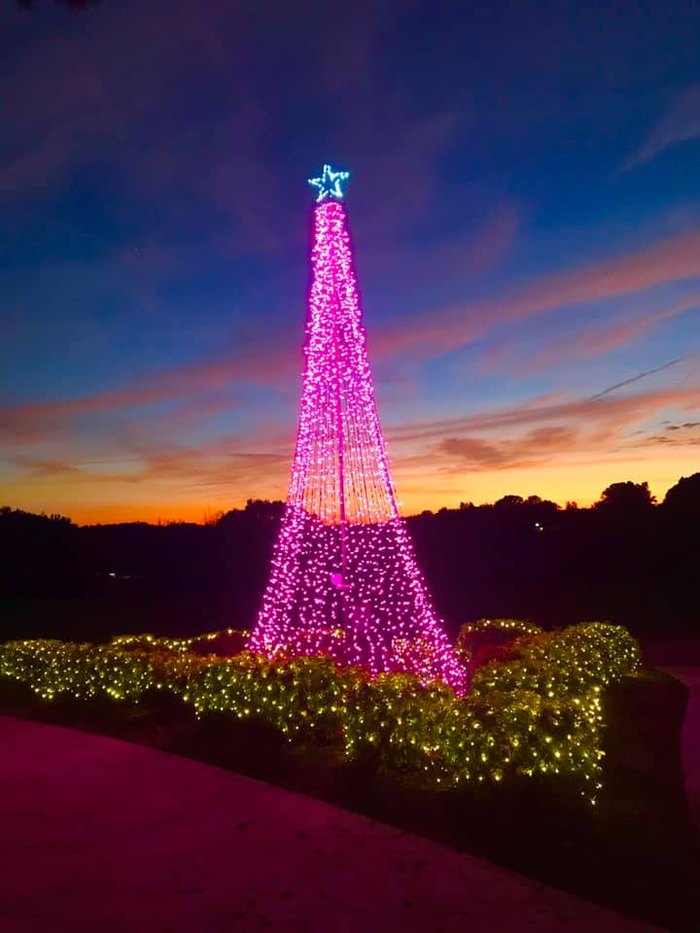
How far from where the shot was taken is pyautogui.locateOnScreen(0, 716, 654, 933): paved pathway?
398 cm

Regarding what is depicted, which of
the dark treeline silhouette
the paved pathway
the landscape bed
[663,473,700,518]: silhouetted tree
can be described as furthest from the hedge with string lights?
[663,473,700,518]: silhouetted tree

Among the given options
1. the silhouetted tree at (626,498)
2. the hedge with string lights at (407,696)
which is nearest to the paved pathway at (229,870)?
the hedge with string lights at (407,696)

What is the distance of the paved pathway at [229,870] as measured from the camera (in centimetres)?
398

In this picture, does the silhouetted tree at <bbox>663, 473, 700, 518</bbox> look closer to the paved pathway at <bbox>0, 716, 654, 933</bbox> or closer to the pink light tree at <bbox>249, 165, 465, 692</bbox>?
the pink light tree at <bbox>249, 165, 465, 692</bbox>

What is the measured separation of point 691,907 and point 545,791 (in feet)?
3.71

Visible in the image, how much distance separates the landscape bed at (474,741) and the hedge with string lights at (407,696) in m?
0.01

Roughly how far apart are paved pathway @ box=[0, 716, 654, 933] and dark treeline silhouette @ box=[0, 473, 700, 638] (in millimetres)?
14377

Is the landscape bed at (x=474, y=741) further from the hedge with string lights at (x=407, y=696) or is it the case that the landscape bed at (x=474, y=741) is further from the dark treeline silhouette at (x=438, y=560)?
the dark treeline silhouette at (x=438, y=560)

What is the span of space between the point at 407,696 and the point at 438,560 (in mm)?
17524

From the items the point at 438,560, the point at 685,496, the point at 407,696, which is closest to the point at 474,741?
the point at 407,696

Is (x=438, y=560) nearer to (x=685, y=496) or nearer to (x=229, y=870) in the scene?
(x=685, y=496)

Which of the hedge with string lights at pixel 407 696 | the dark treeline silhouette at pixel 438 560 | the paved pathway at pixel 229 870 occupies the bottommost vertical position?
the paved pathway at pixel 229 870

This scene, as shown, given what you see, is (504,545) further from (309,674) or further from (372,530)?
(309,674)

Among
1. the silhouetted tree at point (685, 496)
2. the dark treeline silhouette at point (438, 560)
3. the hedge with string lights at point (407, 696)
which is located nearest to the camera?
the hedge with string lights at point (407, 696)
